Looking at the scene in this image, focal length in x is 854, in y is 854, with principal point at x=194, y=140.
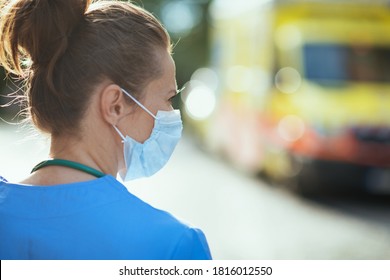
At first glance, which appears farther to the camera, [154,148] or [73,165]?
[154,148]

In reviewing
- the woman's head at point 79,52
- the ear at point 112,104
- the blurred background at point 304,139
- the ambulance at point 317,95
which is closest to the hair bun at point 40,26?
the woman's head at point 79,52

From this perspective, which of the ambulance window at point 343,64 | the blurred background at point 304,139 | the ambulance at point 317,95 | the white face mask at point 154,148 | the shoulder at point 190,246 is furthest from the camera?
the ambulance window at point 343,64

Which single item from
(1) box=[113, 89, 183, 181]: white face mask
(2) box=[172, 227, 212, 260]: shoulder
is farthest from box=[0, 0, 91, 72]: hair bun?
(2) box=[172, 227, 212, 260]: shoulder

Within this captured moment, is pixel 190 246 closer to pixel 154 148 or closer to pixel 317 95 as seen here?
pixel 154 148

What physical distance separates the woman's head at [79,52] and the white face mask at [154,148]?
0.14 metres

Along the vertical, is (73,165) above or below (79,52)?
below

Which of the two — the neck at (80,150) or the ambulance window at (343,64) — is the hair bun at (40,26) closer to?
the neck at (80,150)

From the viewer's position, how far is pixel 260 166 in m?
11.9

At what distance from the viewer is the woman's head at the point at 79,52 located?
72.4 inches

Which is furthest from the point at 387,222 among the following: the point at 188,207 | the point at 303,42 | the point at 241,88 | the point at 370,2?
the point at 241,88

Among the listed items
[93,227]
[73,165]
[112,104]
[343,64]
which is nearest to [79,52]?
[112,104]

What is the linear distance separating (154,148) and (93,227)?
1.94 ft

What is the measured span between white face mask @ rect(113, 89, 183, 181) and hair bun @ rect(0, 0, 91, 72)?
0.86 ft

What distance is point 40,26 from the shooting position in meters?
Answer: 1.96
